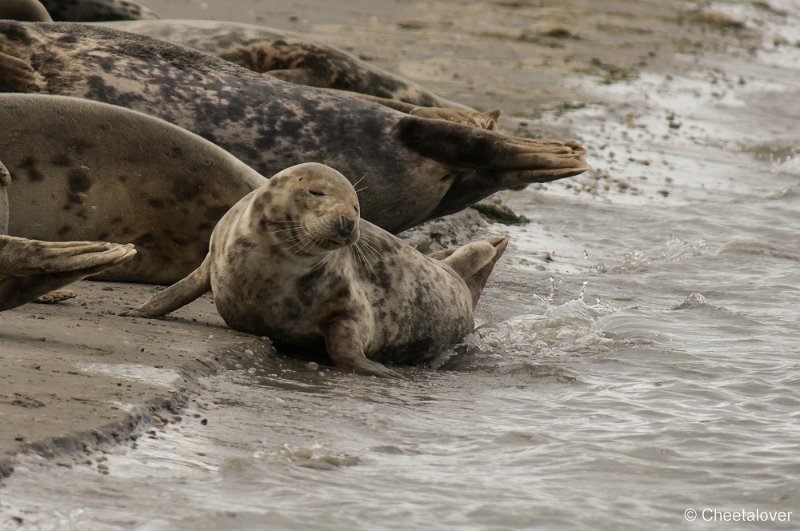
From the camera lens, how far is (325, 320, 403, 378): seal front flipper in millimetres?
5754

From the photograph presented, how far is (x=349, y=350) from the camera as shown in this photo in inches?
229

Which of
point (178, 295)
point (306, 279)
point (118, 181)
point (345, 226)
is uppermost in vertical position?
point (345, 226)

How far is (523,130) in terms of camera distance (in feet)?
38.0


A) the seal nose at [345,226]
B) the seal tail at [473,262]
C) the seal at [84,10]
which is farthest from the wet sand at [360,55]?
the seal at [84,10]

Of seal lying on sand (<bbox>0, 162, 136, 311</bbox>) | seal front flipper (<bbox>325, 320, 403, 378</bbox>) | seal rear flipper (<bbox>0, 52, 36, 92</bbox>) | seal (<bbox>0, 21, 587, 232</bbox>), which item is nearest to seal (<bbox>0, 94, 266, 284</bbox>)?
seal rear flipper (<bbox>0, 52, 36, 92</bbox>)

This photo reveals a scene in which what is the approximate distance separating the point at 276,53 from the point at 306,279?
3346mm

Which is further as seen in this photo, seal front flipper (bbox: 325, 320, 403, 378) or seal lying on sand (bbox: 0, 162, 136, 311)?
seal front flipper (bbox: 325, 320, 403, 378)

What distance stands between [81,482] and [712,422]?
2.55 m

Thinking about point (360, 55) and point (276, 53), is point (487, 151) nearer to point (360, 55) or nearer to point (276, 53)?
point (276, 53)

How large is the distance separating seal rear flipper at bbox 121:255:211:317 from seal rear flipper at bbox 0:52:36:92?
1.47 m

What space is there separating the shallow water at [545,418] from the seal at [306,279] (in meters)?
0.21

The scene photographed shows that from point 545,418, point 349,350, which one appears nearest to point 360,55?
point 349,350

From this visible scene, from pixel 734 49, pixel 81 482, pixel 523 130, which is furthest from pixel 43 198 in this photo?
pixel 734 49

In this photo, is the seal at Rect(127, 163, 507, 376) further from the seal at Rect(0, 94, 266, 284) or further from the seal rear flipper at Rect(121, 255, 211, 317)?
the seal at Rect(0, 94, 266, 284)
